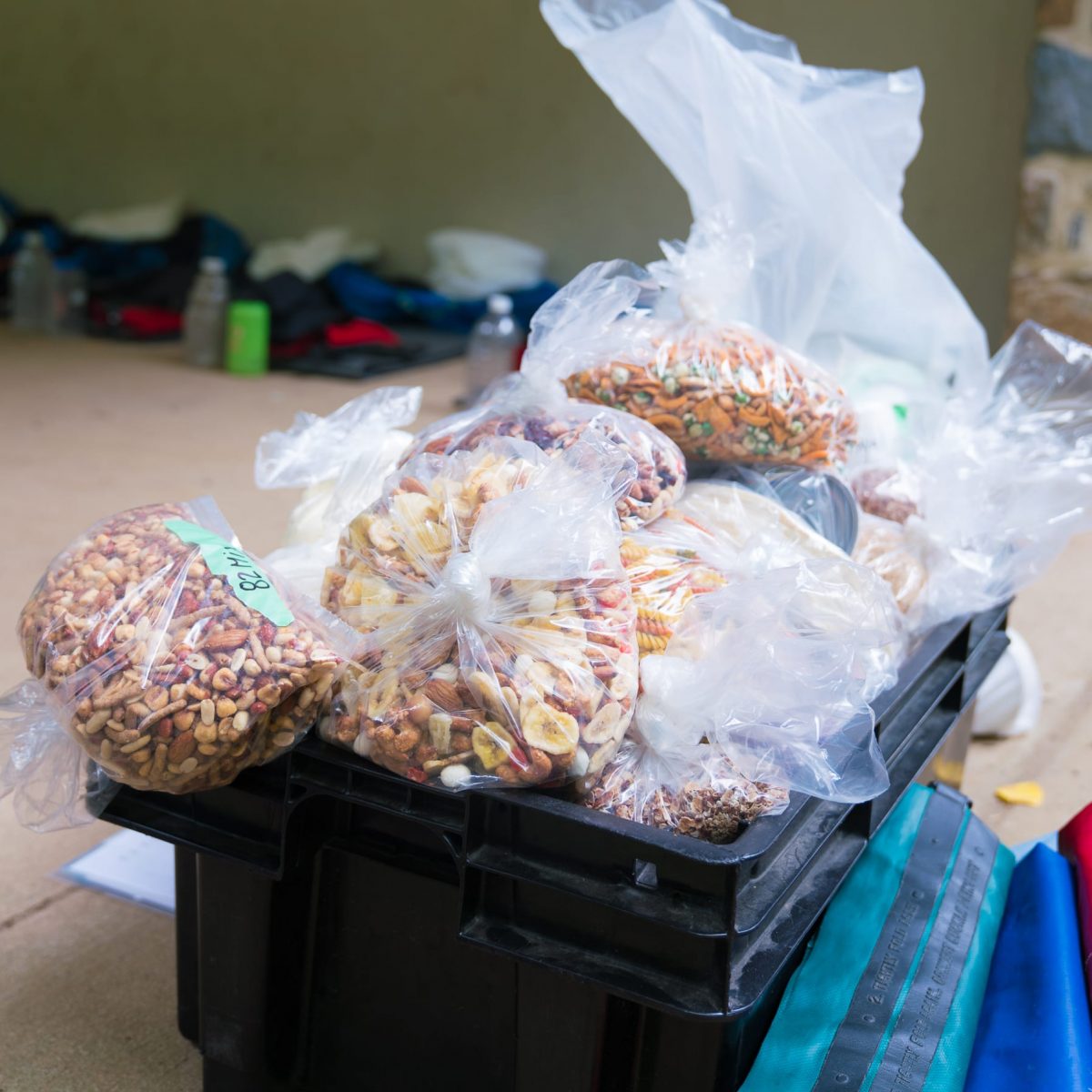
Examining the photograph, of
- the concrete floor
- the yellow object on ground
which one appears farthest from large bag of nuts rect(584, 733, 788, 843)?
the yellow object on ground

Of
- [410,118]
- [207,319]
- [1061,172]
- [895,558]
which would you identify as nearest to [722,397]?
[895,558]

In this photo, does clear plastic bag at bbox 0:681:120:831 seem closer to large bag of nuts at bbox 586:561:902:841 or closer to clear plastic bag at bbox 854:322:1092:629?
large bag of nuts at bbox 586:561:902:841

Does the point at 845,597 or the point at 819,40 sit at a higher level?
the point at 819,40

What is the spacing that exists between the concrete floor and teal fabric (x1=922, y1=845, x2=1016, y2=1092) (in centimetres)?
64

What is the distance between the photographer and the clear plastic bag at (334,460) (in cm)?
148

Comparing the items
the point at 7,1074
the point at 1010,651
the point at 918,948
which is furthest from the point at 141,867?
the point at 1010,651

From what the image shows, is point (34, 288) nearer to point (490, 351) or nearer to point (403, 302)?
point (403, 302)

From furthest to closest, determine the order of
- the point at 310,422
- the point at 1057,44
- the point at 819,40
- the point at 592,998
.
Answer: the point at 819,40, the point at 1057,44, the point at 310,422, the point at 592,998

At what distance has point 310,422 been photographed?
1623mm

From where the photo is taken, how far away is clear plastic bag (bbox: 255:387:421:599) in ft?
4.86

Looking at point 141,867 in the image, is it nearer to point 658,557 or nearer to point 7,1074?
point 7,1074

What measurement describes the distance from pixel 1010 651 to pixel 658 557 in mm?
1245

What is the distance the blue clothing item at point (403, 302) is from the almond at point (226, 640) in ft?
15.9

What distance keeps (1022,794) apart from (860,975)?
3.46ft
